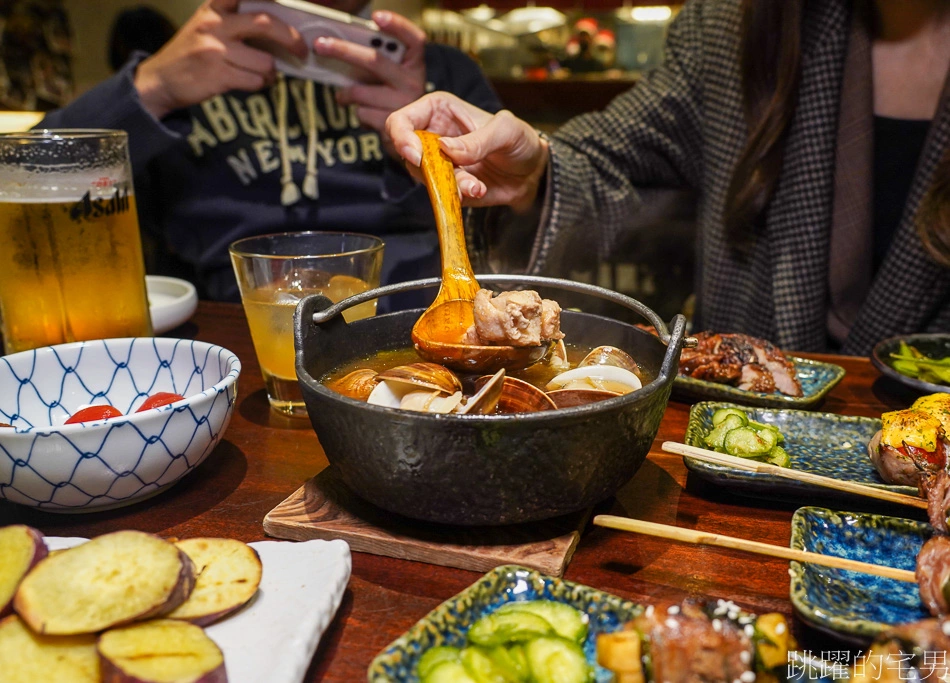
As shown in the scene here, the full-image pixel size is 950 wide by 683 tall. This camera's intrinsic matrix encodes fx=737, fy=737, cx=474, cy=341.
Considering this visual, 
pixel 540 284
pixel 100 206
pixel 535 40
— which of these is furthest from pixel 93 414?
pixel 535 40

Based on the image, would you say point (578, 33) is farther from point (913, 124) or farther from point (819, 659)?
point (819, 659)

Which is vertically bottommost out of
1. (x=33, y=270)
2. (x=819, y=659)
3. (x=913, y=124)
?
(x=819, y=659)

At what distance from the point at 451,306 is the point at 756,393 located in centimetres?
67

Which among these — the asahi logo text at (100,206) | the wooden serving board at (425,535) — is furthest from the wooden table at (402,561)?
the asahi logo text at (100,206)

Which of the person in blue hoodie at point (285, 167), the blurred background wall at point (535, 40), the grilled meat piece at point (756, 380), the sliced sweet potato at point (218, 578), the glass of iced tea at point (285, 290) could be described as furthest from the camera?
the blurred background wall at point (535, 40)

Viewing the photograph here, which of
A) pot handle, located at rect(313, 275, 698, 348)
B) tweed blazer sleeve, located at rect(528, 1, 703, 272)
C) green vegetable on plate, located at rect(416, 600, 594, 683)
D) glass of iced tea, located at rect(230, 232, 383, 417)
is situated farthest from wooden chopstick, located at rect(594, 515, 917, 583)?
tweed blazer sleeve, located at rect(528, 1, 703, 272)

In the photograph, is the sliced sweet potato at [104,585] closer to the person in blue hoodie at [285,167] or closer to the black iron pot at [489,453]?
the black iron pot at [489,453]

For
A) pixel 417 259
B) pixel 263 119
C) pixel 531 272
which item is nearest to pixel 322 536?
pixel 531 272

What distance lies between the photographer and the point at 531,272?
2.21m

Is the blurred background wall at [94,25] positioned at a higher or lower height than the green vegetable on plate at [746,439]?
higher

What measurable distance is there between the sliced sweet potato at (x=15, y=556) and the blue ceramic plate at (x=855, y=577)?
813 millimetres

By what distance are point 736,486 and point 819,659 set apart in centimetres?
37

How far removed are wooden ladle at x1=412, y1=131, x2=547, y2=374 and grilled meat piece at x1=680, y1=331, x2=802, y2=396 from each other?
1.82ft

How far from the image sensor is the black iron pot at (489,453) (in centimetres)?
85
